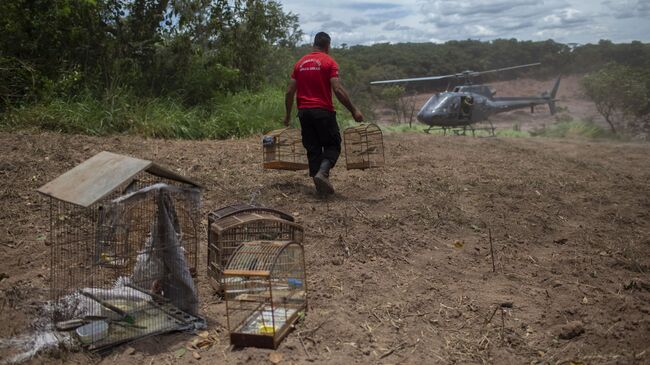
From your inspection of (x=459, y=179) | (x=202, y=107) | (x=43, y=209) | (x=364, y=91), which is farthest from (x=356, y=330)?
(x=364, y=91)

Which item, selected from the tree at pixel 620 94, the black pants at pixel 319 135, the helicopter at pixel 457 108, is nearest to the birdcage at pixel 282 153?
the black pants at pixel 319 135

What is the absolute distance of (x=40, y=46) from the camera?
1070 cm

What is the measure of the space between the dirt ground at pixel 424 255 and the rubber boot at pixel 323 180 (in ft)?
0.44

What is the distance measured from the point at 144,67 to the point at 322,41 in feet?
20.8

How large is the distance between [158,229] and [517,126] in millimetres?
19092

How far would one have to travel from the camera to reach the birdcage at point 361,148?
805 centimetres

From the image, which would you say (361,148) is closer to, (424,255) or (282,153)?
(282,153)

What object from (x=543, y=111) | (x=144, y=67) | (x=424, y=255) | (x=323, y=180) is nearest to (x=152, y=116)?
(x=144, y=67)

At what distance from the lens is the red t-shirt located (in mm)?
7062

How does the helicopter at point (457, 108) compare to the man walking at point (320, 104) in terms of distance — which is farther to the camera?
the helicopter at point (457, 108)

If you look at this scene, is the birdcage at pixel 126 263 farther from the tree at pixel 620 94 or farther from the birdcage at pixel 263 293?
the tree at pixel 620 94

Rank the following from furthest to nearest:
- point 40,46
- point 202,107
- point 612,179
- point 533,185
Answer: point 202,107, point 40,46, point 612,179, point 533,185

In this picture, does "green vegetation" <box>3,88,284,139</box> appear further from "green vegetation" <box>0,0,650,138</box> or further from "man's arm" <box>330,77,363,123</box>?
"man's arm" <box>330,77,363,123</box>

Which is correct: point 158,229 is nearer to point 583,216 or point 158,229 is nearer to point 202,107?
point 583,216
